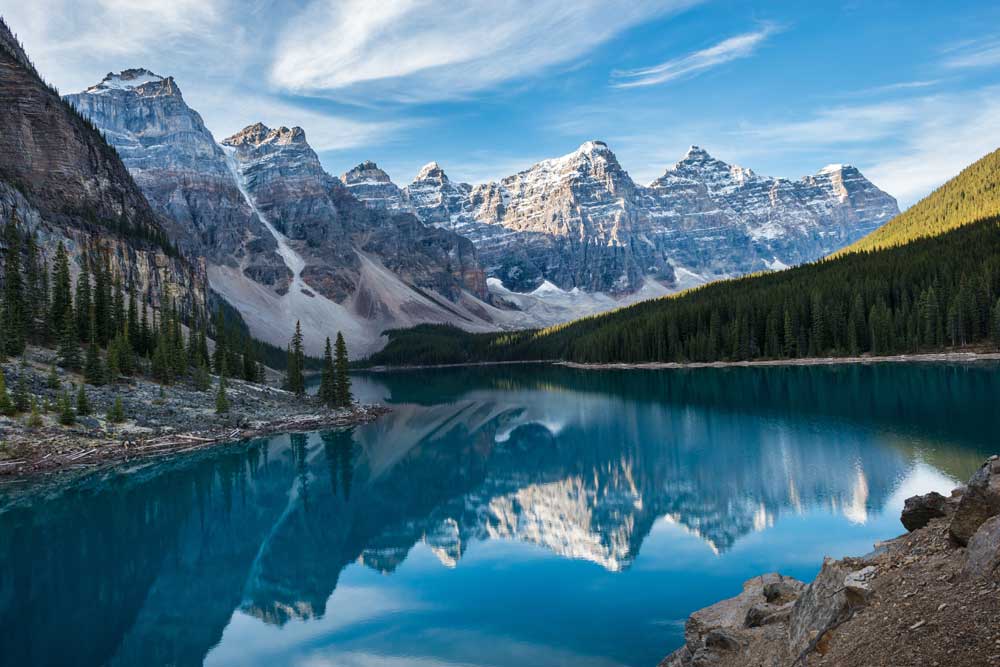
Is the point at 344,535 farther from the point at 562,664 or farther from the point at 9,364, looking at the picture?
the point at 9,364

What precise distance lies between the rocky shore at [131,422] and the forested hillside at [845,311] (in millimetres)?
67288

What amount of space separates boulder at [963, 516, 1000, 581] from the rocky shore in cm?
4526

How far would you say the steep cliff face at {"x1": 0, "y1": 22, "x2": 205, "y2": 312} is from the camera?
289 feet

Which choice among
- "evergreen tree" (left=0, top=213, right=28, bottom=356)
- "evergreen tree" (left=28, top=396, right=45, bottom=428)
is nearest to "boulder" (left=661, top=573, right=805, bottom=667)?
"evergreen tree" (left=28, top=396, right=45, bottom=428)

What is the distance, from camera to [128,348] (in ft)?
190

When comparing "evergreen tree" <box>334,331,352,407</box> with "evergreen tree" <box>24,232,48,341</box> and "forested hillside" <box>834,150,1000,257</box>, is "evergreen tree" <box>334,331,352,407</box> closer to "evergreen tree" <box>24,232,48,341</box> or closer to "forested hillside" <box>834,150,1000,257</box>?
"evergreen tree" <box>24,232,48,341</box>

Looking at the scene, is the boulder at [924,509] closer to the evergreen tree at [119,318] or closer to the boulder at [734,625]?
the boulder at [734,625]

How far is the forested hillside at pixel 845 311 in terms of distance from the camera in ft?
274

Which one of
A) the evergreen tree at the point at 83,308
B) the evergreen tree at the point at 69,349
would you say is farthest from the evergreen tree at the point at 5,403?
the evergreen tree at the point at 83,308

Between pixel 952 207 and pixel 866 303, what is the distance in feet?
177

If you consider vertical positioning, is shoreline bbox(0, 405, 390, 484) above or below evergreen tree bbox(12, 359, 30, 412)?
below

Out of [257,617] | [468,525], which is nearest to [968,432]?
[468,525]

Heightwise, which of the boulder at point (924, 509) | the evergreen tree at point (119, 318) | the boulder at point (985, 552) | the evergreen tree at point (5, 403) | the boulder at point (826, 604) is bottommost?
the boulder at point (826, 604)

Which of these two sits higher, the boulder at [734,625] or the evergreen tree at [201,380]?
the evergreen tree at [201,380]
